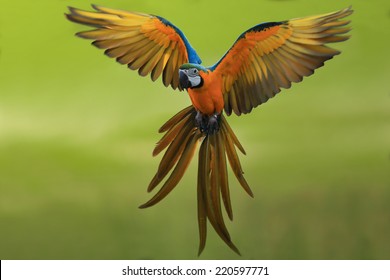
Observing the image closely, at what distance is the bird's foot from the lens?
5.60 feet

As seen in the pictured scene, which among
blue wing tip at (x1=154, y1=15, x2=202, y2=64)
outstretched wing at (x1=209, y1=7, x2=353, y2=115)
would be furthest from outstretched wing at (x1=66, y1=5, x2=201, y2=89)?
outstretched wing at (x1=209, y1=7, x2=353, y2=115)

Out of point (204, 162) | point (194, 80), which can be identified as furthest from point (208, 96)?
point (204, 162)

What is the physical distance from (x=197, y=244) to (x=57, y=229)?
1.23 feet

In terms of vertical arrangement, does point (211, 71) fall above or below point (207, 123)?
above

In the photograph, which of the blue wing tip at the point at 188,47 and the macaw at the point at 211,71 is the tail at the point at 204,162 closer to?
the macaw at the point at 211,71

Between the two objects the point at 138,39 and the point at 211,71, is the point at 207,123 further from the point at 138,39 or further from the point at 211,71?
the point at 138,39

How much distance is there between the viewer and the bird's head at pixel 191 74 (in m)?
Answer: 1.65

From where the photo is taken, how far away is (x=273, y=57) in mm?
1662

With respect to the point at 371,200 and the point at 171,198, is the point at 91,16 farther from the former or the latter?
the point at 371,200

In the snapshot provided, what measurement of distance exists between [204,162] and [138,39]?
0.36m

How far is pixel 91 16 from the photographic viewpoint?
5.48 feet

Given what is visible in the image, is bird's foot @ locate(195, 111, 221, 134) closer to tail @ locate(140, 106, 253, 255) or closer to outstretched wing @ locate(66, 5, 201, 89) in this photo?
tail @ locate(140, 106, 253, 255)

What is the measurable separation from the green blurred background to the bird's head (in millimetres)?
80
